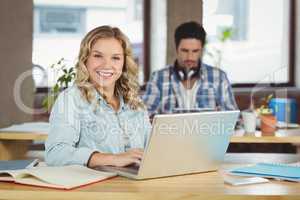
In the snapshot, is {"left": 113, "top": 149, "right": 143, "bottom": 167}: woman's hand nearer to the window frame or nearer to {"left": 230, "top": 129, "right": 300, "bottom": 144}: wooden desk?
{"left": 230, "top": 129, "right": 300, "bottom": 144}: wooden desk

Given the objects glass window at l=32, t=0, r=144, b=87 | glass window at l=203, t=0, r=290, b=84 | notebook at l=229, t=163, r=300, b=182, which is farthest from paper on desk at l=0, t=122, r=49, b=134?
glass window at l=203, t=0, r=290, b=84

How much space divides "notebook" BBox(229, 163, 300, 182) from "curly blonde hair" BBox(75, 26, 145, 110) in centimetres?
58

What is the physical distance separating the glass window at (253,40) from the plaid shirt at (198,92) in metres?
1.99

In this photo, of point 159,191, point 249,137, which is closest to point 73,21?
point 249,137

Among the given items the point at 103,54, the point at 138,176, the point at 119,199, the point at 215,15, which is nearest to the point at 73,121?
the point at 103,54

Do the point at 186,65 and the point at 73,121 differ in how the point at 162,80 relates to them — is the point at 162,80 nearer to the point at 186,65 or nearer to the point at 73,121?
the point at 186,65

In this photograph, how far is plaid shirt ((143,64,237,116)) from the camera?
369 cm

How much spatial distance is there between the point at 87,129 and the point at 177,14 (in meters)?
2.93

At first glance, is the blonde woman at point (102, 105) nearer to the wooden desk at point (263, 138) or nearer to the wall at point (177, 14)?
the wooden desk at point (263, 138)

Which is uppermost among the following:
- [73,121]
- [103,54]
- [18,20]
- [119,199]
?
[18,20]

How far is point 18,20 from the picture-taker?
3523 mm

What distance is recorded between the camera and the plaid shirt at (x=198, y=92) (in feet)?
12.1

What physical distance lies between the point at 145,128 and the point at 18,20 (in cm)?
164

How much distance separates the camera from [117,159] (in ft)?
6.04
